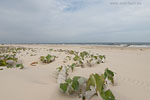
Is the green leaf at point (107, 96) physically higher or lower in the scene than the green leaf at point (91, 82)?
lower

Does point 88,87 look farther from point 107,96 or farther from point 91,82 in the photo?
point 107,96

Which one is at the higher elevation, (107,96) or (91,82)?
(91,82)

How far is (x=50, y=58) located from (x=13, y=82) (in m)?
3.20

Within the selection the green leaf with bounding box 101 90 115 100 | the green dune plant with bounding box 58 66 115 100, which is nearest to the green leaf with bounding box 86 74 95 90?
the green dune plant with bounding box 58 66 115 100

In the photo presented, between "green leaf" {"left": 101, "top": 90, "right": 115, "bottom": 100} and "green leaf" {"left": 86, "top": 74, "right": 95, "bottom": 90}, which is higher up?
"green leaf" {"left": 86, "top": 74, "right": 95, "bottom": 90}

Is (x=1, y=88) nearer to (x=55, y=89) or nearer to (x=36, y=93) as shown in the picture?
(x=36, y=93)

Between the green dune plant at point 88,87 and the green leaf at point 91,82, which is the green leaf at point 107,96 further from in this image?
the green leaf at point 91,82

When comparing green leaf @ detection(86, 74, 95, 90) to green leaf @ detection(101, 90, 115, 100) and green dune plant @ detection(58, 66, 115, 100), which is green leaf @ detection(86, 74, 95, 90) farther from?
green leaf @ detection(101, 90, 115, 100)

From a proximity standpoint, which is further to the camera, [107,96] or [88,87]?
[88,87]

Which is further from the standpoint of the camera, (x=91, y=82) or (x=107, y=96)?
(x=91, y=82)

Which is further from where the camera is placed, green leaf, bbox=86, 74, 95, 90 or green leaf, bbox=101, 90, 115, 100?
green leaf, bbox=86, 74, 95, 90

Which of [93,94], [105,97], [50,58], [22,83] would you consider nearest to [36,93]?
[22,83]

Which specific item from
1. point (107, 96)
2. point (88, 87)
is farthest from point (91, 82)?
point (107, 96)

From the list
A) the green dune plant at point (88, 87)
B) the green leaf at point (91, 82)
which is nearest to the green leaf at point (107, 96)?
the green dune plant at point (88, 87)
